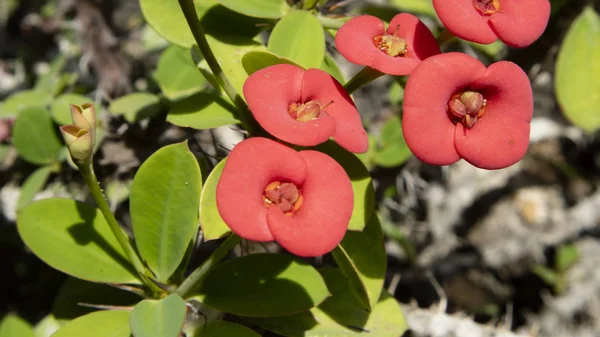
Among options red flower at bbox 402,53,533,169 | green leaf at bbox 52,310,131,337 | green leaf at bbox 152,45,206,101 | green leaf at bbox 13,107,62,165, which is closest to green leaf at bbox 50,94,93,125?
green leaf at bbox 13,107,62,165

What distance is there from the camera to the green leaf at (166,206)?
2.82ft

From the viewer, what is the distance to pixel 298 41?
3.00ft

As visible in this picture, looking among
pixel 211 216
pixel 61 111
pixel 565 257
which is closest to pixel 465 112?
pixel 211 216

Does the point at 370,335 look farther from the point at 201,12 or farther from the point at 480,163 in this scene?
the point at 201,12

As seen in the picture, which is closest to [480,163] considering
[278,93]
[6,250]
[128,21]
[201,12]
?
[278,93]

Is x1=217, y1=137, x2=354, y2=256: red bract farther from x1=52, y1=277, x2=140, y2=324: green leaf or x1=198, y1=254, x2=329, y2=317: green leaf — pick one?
x1=52, y1=277, x2=140, y2=324: green leaf

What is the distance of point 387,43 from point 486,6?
0.48ft

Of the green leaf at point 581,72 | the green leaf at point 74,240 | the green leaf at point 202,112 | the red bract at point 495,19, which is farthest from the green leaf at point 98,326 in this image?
the green leaf at point 581,72

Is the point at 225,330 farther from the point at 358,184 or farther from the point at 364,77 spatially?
the point at 364,77

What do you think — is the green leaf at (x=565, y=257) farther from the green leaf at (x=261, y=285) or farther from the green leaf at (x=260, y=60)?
the green leaf at (x=260, y=60)

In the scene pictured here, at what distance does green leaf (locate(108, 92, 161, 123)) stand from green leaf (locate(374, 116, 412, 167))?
22.0 inches

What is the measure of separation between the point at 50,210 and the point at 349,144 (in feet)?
1.76

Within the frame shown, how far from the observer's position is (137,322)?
792mm

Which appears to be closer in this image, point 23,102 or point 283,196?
point 283,196
